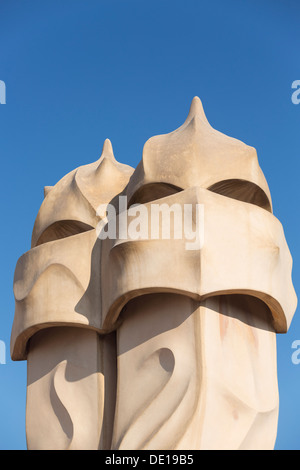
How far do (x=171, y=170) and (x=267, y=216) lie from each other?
1.66 m

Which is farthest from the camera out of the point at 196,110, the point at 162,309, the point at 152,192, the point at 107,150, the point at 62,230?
the point at 107,150

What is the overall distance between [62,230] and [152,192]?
6.73 feet

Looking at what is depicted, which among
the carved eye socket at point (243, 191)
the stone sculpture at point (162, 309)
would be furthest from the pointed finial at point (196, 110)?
the carved eye socket at point (243, 191)

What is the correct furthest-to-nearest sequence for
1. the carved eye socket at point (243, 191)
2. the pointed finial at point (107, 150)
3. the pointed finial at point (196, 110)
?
the pointed finial at point (107, 150), the pointed finial at point (196, 110), the carved eye socket at point (243, 191)

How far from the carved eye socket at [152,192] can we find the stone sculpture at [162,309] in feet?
0.08

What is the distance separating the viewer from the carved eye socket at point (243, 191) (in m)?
13.4

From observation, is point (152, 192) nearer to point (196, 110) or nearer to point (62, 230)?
point (196, 110)

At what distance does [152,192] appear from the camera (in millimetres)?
13617

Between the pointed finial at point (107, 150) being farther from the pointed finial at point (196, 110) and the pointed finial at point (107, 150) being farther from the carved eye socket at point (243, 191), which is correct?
the carved eye socket at point (243, 191)

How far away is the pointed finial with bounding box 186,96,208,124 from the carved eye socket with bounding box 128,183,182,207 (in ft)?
4.71

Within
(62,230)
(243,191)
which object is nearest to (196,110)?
(243,191)

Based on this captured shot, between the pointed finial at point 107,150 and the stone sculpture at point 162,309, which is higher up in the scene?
the pointed finial at point 107,150

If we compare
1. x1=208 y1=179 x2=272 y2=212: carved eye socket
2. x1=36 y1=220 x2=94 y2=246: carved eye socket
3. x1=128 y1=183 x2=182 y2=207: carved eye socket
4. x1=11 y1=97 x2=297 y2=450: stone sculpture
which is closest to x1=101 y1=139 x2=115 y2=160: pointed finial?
x1=11 y1=97 x2=297 y2=450: stone sculpture
